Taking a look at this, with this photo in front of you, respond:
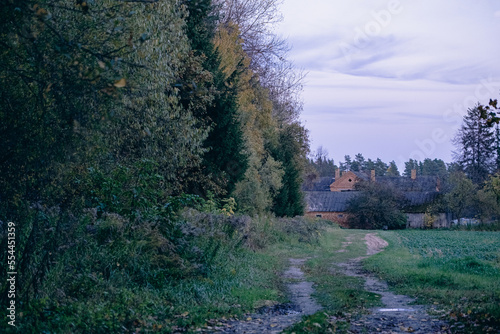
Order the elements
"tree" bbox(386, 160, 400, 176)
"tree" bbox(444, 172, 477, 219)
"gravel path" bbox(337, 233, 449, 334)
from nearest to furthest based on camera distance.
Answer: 1. "gravel path" bbox(337, 233, 449, 334)
2. "tree" bbox(444, 172, 477, 219)
3. "tree" bbox(386, 160, 400, 176)

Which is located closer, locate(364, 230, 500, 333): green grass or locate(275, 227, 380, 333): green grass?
locate(275, 227, 380, 333): green grass

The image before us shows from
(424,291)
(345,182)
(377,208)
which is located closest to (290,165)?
(377,208)

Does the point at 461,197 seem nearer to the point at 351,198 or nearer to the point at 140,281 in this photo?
the point at 351,198

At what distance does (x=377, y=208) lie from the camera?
67375 mm

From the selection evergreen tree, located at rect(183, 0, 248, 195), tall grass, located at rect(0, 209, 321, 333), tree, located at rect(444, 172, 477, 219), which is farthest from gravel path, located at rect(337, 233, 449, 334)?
tree, located at rect(444, 172, 477, 219)

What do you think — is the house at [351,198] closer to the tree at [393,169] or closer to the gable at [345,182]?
the gable at [345,182]

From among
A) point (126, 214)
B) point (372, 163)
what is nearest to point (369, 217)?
point (126, 214)

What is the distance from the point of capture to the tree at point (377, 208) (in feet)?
220

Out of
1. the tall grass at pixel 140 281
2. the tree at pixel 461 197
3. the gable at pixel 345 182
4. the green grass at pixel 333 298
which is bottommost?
the green grass at pixel 333 298

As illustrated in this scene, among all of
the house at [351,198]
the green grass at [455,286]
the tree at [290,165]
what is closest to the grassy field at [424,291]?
the green grass at [455,286]

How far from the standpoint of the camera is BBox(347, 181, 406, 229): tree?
2645 inches

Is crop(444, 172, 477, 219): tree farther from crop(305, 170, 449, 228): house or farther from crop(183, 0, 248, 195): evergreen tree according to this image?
crop(183, 0, 248, 195): evergreen tree

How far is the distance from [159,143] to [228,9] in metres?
18.7

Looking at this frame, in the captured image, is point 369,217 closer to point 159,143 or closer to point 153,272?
point 159,143
